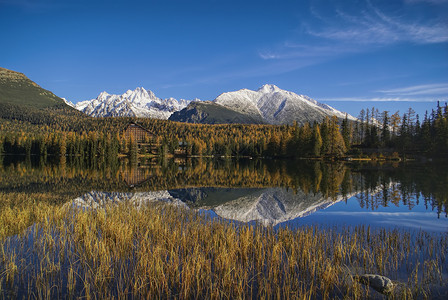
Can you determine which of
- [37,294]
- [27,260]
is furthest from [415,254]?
[27,260]

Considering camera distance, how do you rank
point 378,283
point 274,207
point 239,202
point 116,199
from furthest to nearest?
point 239,202
point 116,199
point 274,207
point 378,283

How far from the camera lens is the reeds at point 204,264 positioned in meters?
8.63

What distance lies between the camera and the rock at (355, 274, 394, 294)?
8.60 m

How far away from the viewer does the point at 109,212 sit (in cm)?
1781

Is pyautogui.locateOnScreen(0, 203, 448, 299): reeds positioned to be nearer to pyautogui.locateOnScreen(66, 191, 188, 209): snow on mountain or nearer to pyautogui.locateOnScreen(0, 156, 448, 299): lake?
pyautogui.locateOnScreen(0, 156, 448, 299): lake

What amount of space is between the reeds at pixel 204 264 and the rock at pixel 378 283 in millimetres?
242

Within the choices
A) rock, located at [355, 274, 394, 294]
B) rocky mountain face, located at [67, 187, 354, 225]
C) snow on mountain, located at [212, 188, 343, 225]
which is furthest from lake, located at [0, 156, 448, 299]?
rocky mountain face, located at [67, 187, 354, 225]

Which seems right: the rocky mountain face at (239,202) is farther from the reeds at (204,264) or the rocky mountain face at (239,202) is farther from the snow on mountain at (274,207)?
the reeds at (204,264)

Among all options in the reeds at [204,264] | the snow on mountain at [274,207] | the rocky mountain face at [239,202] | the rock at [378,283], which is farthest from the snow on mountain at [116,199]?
the rock at [378,283]

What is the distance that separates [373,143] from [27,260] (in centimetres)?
13041

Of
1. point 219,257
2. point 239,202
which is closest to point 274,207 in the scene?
point 239,202

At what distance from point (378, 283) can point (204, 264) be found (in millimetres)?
5415

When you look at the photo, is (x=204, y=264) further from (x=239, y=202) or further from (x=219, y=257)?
(x=239, y=202)

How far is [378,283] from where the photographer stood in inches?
346
